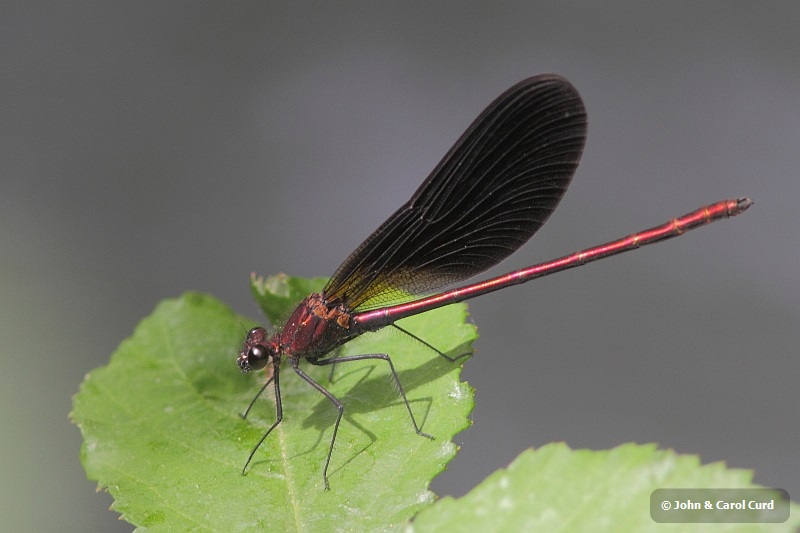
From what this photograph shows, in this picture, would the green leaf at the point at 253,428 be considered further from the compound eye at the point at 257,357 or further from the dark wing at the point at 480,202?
the dark wing at the point at 480,202

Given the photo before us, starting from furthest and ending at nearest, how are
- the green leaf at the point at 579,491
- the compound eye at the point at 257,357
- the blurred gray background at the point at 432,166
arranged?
the blurred gray background at the point at 432,166 < the compound eye at the point at 257,357 < the green leaf at the point at 579,491

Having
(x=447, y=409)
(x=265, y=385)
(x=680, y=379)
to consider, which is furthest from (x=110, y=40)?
(x=447, y=409)

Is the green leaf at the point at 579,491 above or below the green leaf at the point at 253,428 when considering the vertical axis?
below

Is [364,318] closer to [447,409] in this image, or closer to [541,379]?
[447,409]

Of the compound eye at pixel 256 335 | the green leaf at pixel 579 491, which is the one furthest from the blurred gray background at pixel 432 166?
the green leaf at pixel 579 491

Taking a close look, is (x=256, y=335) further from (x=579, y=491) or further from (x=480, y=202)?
(x=579, y=491)

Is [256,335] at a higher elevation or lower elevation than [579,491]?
higher

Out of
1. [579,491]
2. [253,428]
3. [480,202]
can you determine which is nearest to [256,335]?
[253,428]

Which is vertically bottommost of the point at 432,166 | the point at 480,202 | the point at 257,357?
the point at 257,357

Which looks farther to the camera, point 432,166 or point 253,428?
point 432,166
